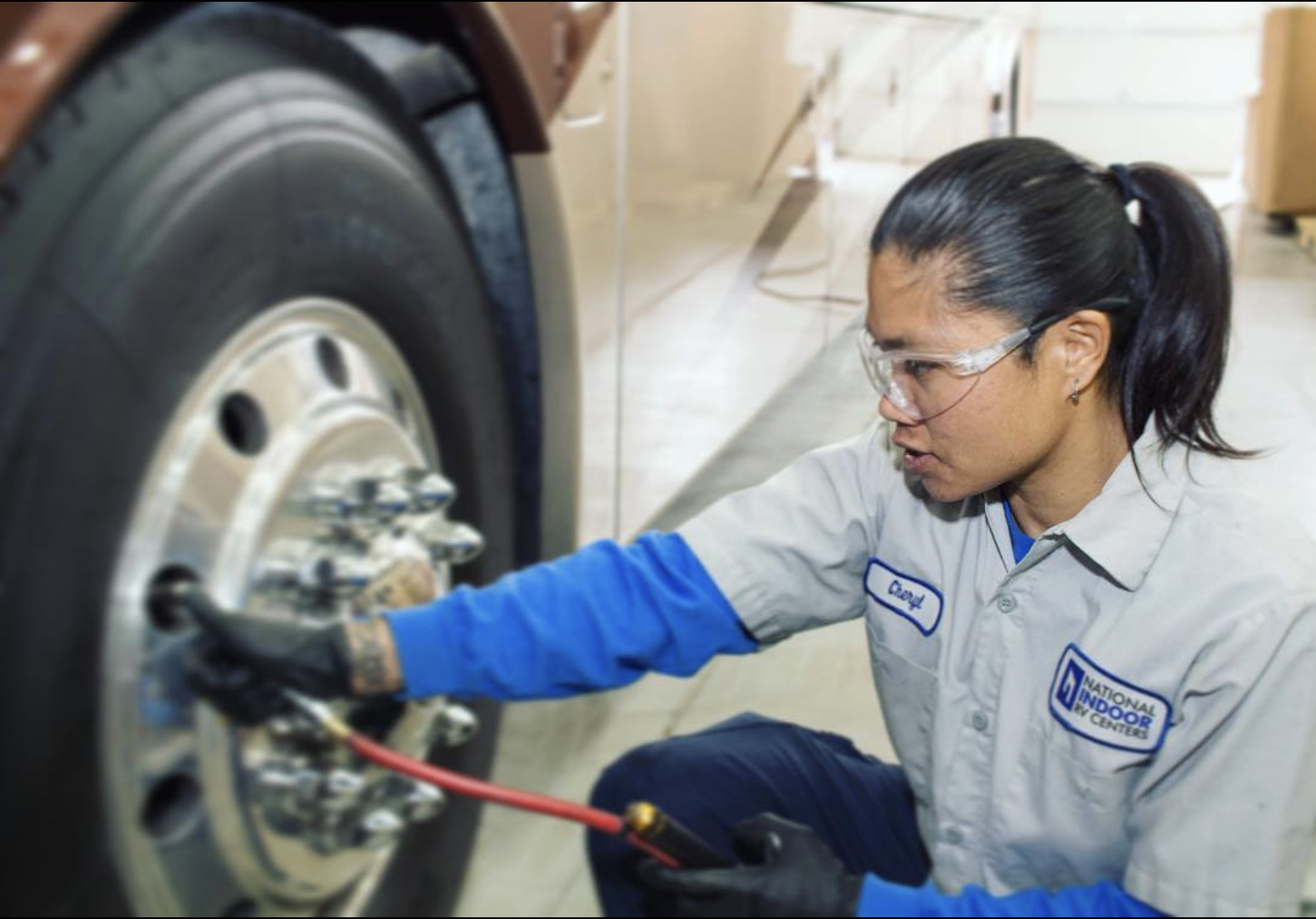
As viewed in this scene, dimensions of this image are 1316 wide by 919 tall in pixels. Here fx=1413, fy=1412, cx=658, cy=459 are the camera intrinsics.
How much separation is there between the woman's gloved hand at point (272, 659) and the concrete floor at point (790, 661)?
1.83 ft

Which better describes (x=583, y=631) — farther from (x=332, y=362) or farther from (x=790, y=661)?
(x=790, y=661)

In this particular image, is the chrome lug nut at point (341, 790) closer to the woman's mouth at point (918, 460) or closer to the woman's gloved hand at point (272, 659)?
the woman's gloved hand at point (272, 659)

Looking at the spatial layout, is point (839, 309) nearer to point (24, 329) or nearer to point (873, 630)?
point (873, 630)

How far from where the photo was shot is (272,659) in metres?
1.08

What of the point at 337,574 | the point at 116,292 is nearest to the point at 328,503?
Result: the point at 337,574

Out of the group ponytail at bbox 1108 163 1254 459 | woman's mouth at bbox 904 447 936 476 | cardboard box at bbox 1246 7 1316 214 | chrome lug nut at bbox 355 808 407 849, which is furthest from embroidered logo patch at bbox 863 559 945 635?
cardboard box at bbox 1246 7 1316 214

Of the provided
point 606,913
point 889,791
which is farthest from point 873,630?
point 606,913

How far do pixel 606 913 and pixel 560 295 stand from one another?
0.66m

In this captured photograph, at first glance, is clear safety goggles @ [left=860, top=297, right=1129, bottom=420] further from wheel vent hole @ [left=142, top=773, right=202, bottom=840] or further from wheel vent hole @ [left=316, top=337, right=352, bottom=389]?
wheel vent hole @ [left=142, top=773, right=202, bottom=840]

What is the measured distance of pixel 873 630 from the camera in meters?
1.32

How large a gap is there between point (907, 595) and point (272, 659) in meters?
0.55

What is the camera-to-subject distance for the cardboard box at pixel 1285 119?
1439mm

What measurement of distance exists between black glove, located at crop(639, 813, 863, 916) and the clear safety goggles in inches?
14.6

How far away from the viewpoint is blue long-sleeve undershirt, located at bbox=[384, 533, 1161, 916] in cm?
117
